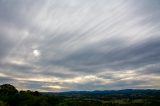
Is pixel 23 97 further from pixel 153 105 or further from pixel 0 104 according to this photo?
pixel 153 105

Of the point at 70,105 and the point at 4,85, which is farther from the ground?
the point at 4,85

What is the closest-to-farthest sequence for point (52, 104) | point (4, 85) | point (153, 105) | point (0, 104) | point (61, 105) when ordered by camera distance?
point (0, 104)
point (61, 105)
point (52, 104)
point (153, 105)
point (4, 85)

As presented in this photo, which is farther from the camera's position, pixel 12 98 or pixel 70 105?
pixel 12 98

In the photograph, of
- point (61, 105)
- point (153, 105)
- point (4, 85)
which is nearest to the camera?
point (61, 105)

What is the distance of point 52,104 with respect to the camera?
69.1 m

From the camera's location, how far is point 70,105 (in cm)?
6538

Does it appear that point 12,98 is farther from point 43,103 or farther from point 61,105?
point 61,105

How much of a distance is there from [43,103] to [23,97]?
985cm

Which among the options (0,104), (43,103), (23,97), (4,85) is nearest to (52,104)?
(43,103)

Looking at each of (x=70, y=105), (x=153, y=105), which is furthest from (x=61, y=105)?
(x=153, y=105)

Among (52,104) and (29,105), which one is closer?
(29,105)

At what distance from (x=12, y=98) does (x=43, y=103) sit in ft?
38.1

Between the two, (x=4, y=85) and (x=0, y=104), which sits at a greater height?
(x=4, y=85)

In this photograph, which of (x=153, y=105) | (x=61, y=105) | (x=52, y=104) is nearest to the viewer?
(x=61, y=105)
